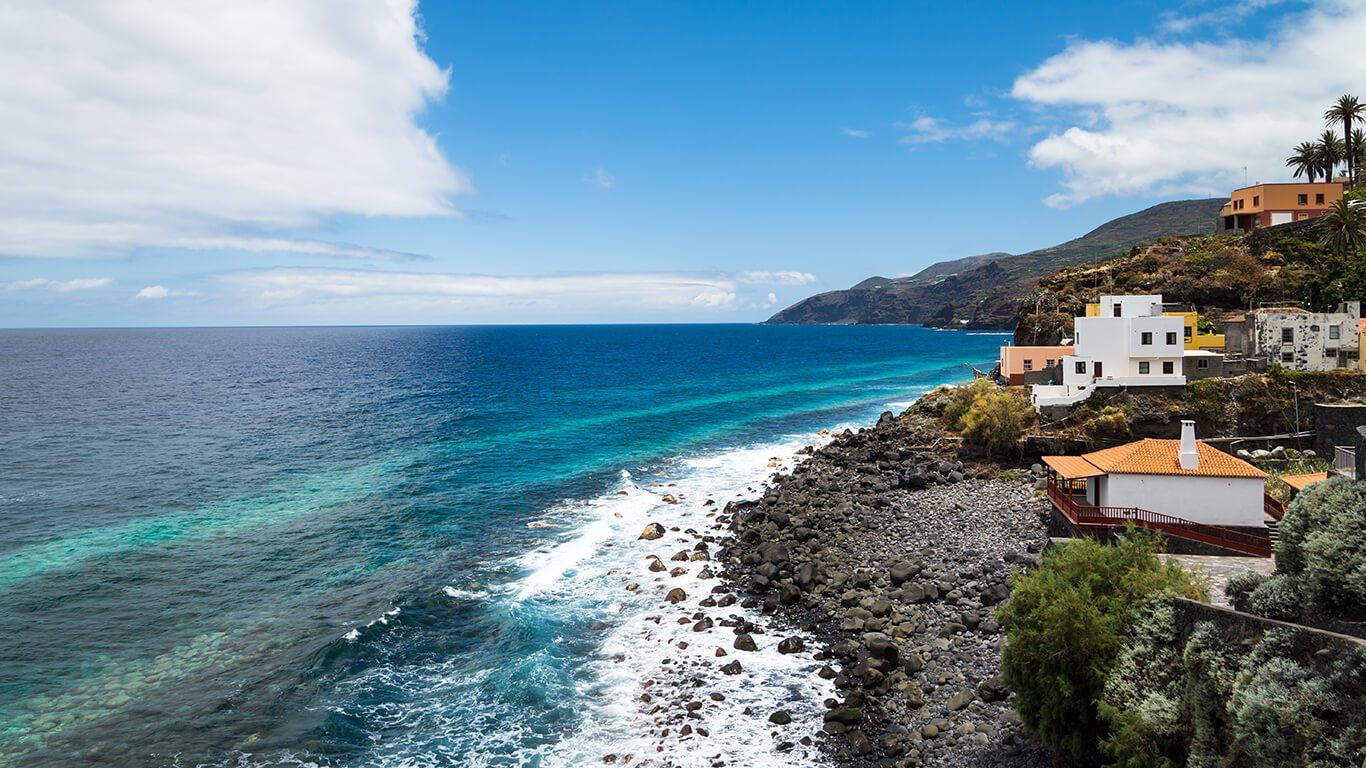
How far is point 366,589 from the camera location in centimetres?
3114

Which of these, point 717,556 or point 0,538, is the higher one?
point 0,538

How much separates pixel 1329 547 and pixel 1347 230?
62392 mm

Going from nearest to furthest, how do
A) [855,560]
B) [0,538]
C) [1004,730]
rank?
1. [1004,730]
2. [855,560]
3. [0,538]

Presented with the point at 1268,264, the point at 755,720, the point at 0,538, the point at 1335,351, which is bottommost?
the point at 755,720

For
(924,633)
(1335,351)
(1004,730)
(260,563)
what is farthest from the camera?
(1335,351)

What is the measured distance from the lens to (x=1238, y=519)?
27.2 meters

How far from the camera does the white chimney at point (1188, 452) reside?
27.7 m

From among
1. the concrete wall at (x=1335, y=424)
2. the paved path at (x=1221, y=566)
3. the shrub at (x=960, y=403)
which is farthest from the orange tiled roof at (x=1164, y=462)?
the shrub at (x=960, y=403)

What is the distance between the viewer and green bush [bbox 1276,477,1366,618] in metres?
13.8

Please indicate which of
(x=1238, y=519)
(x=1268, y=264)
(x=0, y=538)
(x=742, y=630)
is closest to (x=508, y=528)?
(x=742, y=630)

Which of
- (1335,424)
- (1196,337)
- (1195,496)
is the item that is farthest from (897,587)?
(1196,337)

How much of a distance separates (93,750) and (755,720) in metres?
20.0

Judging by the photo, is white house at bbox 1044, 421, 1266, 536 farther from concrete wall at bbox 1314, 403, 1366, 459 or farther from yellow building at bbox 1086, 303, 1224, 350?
yellow building at bbox 1086, 303, 1224, 350

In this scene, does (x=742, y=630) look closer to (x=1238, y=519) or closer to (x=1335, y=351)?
(x=1238, y=519)
